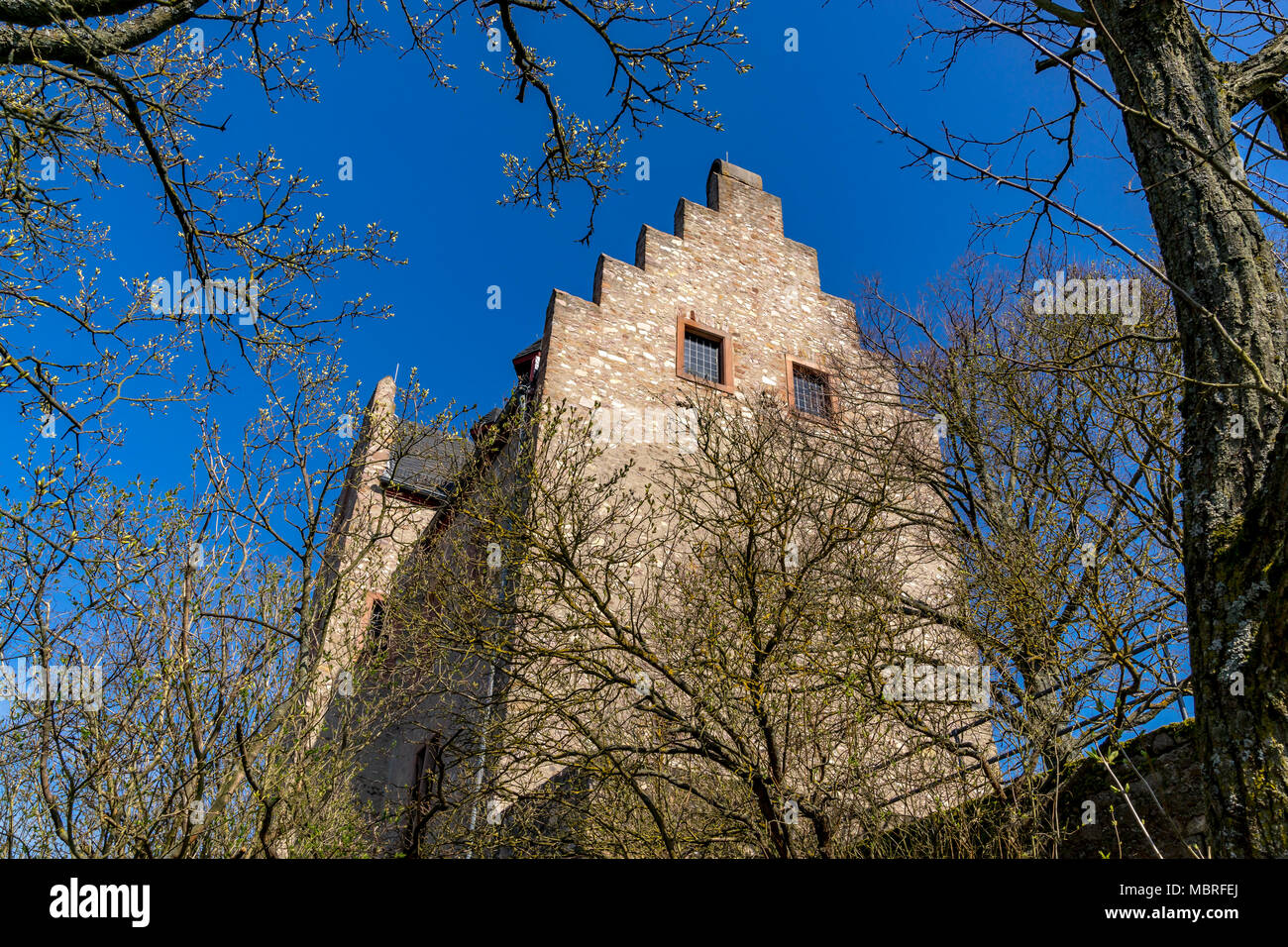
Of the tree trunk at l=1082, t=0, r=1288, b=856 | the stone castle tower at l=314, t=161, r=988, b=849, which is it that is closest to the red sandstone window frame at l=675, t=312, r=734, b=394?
the stone castle tower at l=314, t=161, r=988, b=849

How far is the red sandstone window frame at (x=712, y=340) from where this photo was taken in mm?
13414

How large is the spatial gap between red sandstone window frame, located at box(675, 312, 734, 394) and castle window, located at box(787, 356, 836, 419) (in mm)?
1115

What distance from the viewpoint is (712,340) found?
14.2 metres

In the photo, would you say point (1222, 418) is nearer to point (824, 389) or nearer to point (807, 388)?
point (824, 389)

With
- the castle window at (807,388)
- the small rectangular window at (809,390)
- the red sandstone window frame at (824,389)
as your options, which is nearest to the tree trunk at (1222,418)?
the red sandstone window frame at (824,389)

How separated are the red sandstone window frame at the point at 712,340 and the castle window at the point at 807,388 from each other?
3.66ft

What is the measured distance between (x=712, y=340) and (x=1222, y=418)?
11.3 m

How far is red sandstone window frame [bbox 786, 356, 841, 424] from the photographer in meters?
13.4

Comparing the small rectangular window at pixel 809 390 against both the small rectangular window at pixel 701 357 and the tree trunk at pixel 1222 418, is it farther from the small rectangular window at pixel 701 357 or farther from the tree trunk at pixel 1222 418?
the tree trunk at pixel 1222 418

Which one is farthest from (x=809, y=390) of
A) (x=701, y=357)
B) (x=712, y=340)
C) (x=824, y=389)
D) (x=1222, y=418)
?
(x=1222, y=418)

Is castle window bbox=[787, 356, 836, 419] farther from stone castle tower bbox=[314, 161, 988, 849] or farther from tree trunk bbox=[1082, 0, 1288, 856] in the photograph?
tree trunk bbox=[1082, 0, 1288, 856]
